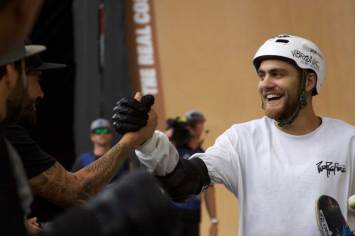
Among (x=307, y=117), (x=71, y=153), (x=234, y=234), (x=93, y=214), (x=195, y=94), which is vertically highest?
(x=93, y=214)

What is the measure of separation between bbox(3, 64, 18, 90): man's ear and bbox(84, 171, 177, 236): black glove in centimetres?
95

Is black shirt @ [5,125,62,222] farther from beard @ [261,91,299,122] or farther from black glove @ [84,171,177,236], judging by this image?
black glove @ [84,171,177,236]

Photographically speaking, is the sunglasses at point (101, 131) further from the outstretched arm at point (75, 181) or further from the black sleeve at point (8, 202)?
the black sleeve at point (8, 202)

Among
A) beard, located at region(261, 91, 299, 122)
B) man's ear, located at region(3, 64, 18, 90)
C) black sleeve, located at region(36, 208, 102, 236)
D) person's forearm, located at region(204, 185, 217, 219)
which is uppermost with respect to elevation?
man's ear, located at region(3, 64, 18, 90)

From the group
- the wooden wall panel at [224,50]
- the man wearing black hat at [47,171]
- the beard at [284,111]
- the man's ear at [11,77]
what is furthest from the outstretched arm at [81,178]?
the wooden wall panel at [224,50]

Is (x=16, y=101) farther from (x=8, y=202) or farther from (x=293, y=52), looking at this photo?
(x=293, y=52)

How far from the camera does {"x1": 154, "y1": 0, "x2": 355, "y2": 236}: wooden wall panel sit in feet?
32.3

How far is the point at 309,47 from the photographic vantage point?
518cm

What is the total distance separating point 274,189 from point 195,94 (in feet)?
21.3

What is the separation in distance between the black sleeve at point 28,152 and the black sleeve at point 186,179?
563 mm

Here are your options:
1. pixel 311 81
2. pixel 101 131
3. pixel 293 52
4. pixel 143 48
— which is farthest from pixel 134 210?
pixel 143 48

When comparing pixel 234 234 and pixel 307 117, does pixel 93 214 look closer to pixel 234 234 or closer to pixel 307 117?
pixel 307 117

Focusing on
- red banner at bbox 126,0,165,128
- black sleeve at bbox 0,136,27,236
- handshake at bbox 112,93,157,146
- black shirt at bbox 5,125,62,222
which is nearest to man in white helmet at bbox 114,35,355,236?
handshake at bbox 112,93,157,146

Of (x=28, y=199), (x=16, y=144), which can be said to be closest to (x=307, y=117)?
(x=16, y=144)
